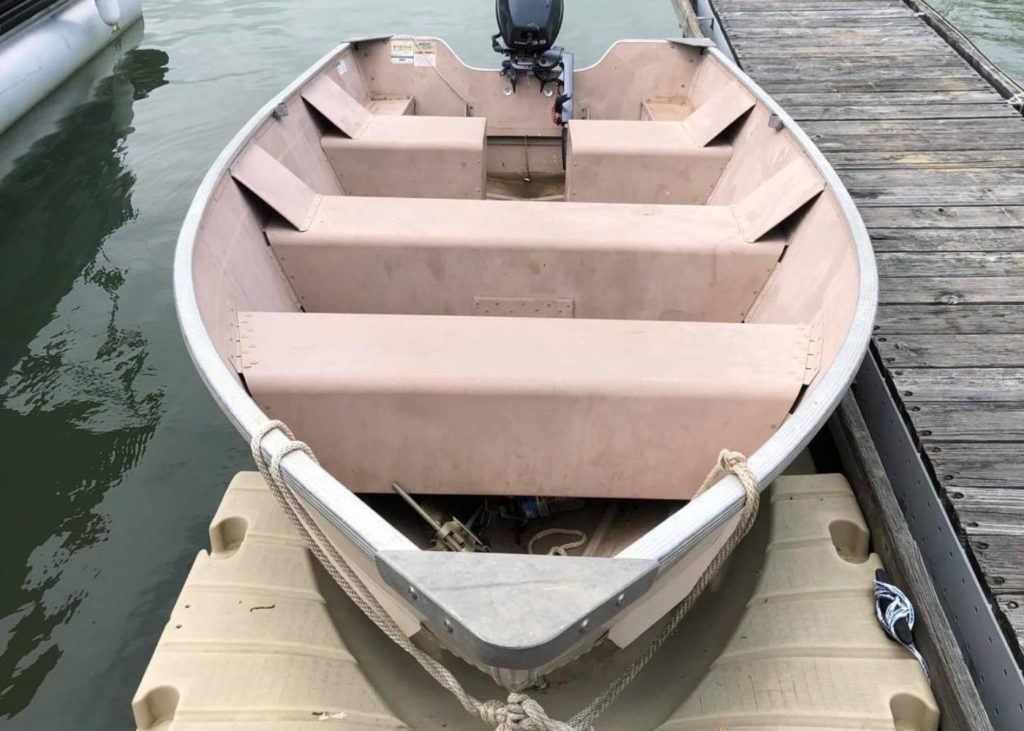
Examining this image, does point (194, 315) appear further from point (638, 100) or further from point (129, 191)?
point (129, 191)

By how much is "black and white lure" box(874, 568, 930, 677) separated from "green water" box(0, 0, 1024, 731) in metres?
2.52

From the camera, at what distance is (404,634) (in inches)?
74.9

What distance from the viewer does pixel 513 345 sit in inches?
93.2

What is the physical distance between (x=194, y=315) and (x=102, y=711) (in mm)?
1587

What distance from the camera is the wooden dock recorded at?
2476 millimetres

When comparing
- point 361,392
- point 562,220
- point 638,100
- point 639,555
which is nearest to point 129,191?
point 638,100

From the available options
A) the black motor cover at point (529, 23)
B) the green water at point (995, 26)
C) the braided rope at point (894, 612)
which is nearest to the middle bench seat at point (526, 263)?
the braided rope at point (894, 612)

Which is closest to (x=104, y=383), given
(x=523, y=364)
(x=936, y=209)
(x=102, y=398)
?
(x=102, y=398)

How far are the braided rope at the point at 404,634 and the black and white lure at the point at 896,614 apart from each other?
A: 0.62 m

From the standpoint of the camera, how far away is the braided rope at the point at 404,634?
1610 millimetres

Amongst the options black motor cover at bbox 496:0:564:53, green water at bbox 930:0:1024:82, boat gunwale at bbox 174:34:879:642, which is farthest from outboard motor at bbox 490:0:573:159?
green water at bbox 930:0:1024:82

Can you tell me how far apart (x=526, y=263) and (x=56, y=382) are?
2.94 metres

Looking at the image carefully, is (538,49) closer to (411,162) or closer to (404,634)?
(411,162)

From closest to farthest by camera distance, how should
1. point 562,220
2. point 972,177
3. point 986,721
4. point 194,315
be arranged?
point 986,721, point 194,315, point 562,220, point 972,177
